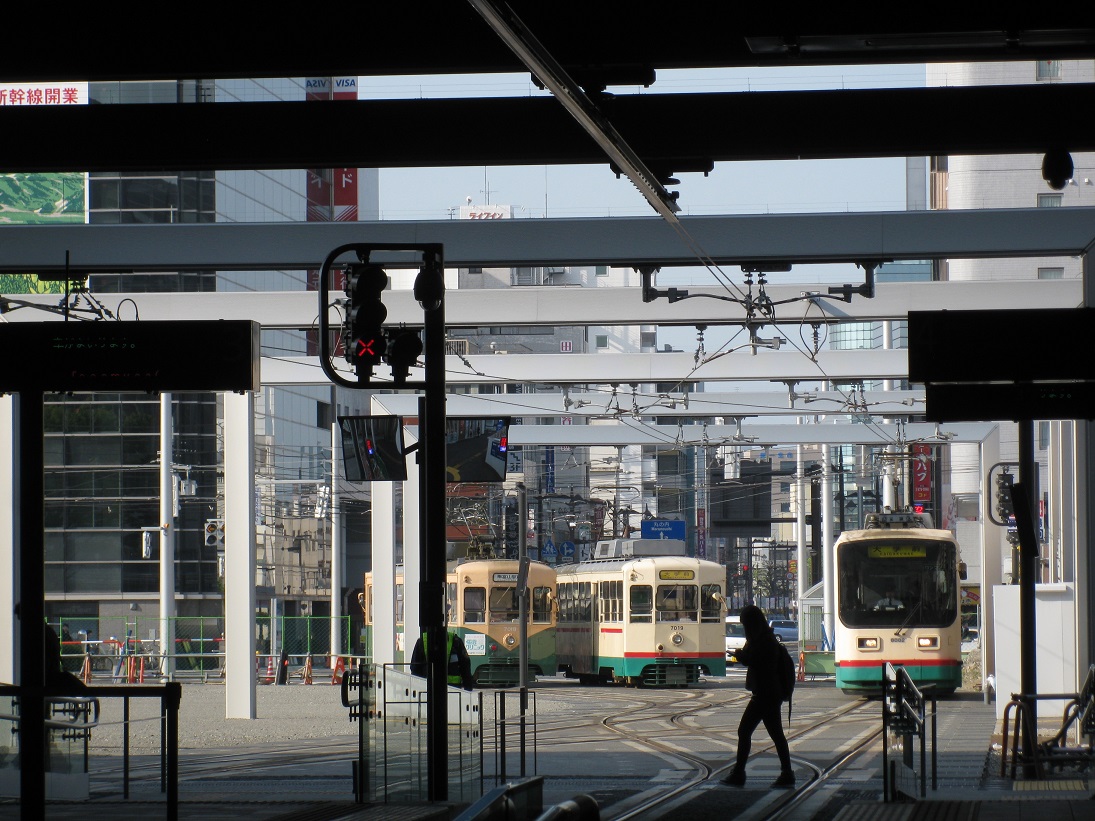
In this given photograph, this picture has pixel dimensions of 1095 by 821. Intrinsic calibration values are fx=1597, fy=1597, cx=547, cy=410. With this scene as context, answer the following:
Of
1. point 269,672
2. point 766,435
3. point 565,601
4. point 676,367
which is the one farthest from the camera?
point 269,672

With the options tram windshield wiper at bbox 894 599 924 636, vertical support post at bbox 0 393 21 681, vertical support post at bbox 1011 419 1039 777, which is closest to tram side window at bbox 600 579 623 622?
tram windshield wiper at bbox 894 599 924 636

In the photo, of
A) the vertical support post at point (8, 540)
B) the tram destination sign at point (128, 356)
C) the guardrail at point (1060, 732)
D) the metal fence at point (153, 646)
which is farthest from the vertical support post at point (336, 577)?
the tram destination sign at point (128, 356)

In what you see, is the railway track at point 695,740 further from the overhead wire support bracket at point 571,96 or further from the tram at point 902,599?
the overhead wire support bracket at point 571,96

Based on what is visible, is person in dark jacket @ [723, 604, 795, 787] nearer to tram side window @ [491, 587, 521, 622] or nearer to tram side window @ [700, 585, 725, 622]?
tram side window @ [700, 585, 725, 622]

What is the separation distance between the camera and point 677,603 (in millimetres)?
32438

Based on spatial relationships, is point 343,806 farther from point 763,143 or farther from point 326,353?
point 763,143

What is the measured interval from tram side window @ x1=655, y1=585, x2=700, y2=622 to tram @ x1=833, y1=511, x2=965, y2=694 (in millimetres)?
6495

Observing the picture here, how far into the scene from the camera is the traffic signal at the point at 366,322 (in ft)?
34.5

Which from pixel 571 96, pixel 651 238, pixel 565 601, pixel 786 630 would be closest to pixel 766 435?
pixel 565 601

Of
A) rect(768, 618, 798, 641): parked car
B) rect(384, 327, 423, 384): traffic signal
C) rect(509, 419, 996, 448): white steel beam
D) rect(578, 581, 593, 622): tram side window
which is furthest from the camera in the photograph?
rect(768, 618, 798, 641): parked car

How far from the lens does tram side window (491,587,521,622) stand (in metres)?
33.8

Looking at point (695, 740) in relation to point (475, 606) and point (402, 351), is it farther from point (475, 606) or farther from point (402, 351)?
point (475, 606)

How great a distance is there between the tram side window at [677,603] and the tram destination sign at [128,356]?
21838mm

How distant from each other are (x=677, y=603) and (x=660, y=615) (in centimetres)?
44
